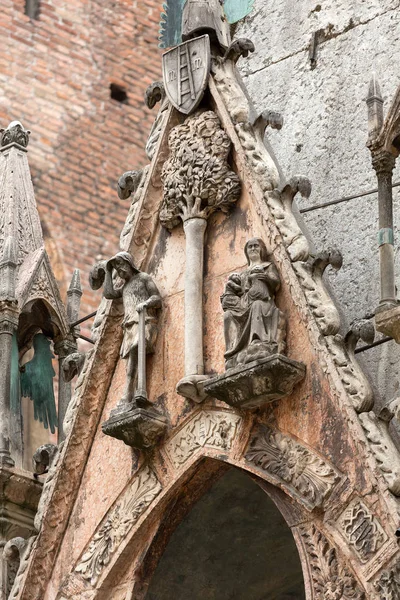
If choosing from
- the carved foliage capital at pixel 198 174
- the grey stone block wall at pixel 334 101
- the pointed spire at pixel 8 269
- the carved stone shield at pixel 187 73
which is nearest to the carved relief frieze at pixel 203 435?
the grey stone block wall at pixel 334 101

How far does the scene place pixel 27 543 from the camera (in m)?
13.2

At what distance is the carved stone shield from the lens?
13.4 m

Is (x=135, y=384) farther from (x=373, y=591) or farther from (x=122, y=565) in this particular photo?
(x=373, y=591)

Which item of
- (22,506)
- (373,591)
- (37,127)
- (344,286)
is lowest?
(373,591)

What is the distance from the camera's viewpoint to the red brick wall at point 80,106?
2166cm

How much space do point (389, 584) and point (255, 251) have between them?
2.31 m

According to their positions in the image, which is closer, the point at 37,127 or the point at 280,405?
the point at 280,405

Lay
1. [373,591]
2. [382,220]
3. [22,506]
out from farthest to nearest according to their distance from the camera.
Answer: [22,506], [382,220], [373,591]

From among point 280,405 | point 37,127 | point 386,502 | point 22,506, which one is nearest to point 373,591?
point 386,502

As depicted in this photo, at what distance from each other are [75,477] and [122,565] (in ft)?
2.51

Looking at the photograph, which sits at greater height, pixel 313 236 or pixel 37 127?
pixel 37 127

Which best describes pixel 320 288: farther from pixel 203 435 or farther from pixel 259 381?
pixel 203 435

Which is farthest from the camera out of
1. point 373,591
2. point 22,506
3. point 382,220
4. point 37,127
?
point 37,127

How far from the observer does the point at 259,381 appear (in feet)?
39.4
